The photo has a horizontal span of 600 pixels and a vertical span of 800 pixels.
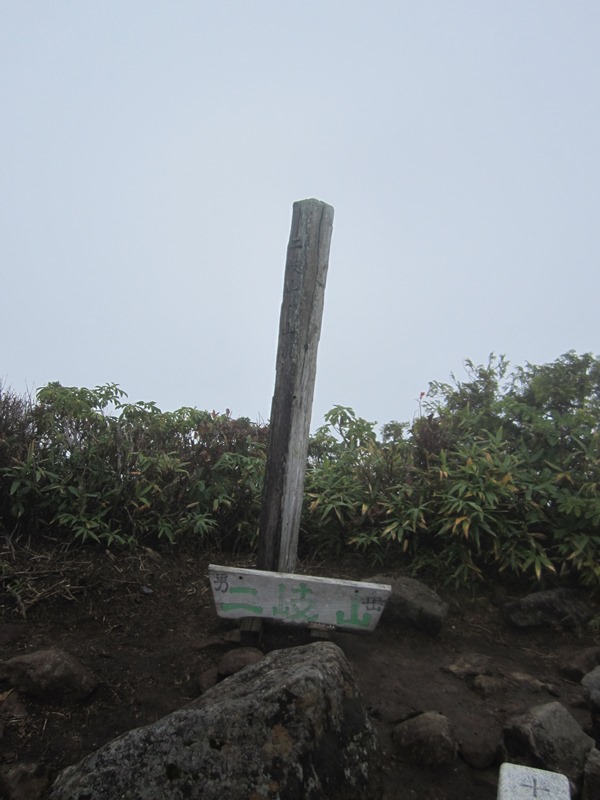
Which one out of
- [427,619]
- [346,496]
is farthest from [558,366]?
[427,619]

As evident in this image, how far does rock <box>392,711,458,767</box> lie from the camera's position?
3266 millimetres

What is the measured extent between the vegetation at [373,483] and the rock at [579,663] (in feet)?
2.26

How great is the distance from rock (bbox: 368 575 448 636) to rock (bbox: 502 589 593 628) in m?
0.63

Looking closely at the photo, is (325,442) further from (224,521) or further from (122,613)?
(122,613)

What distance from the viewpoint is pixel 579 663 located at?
14.4 ft

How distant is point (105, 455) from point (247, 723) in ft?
13.2

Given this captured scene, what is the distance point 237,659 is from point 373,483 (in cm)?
250

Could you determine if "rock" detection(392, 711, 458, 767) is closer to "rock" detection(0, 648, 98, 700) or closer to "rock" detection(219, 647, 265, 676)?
"rock" detection(219, 647, 265, 676)

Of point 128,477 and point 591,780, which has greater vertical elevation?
point 128,477

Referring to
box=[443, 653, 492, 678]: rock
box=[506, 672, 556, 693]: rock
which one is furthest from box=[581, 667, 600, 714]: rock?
box=[443, 653, 492, 678]: rock

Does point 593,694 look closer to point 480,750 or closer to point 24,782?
point 480,750

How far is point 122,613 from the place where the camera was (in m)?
4.77

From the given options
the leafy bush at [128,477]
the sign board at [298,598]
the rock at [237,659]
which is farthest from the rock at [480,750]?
the leafy bush at [128,477]

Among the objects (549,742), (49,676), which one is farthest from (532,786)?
(49,676)
